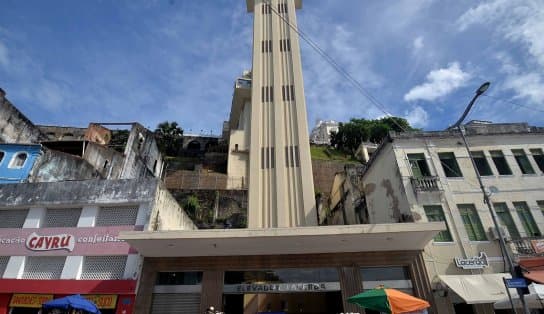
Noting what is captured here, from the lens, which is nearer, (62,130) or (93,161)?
(93,161)

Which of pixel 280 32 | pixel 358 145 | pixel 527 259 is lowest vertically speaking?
pixel 527 259

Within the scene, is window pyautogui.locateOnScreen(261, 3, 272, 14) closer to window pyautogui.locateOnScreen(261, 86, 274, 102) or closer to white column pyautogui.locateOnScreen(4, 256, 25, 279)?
window pyautogui.locateOnScreen(261, 86, 274, 102)

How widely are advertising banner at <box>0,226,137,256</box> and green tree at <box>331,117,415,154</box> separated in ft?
175

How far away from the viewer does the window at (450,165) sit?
16047mm

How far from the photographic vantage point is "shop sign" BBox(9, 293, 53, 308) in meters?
13.0

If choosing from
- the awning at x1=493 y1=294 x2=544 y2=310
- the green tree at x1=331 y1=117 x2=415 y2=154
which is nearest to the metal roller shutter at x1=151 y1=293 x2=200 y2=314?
the awning at x1=493 y1=294 x2=544 y2=310

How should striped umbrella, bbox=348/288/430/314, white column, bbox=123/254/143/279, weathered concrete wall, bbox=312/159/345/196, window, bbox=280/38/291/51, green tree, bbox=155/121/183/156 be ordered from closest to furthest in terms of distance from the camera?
1. striped umbrella, bbox=348/288/430/314
2. white column, bbox=123/254/143/279
3. window, bbox=280/38/291/51
4. weathered concrete wall, bbox=312/159/345/196
5. green tree, bbox=155/121/183/156

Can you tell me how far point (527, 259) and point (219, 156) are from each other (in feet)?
129

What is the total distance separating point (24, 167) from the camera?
19.5 m

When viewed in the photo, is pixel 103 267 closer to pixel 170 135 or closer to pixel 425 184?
pixel 425 184

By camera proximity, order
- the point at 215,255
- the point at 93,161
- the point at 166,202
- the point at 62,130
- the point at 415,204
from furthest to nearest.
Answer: the point at 62,130
the point at 93,161
the point at 166,202
the point at 415,204
the point at 215,255

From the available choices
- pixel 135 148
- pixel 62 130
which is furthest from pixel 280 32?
pixel 62 130

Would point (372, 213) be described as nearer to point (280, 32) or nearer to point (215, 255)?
point (215, 255)

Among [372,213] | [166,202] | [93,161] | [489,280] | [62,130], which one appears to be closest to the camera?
[489,280]
